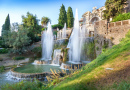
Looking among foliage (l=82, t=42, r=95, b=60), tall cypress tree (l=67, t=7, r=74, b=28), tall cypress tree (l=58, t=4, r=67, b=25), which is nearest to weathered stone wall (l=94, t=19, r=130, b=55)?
foliage (l=82, t=42, r=95, b=60)

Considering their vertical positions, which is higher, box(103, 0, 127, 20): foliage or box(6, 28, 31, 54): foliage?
box(103, 0, 127, 20): foliage

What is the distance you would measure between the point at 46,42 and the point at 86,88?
18248mm

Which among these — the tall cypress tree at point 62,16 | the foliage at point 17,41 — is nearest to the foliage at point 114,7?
the foliage at point 17,41

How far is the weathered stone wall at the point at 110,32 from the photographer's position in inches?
438

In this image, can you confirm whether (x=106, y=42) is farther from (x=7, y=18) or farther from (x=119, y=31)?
(x=7, y=18)

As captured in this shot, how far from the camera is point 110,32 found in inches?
473

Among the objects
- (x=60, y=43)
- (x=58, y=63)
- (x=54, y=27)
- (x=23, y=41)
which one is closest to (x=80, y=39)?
(x=58, y=63)

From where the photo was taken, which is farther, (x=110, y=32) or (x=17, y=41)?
(x=17, y=41)

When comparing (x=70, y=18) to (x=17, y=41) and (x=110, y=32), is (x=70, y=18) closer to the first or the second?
(x=17, y=41)

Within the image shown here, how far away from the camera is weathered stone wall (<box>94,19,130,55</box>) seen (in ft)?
36.5

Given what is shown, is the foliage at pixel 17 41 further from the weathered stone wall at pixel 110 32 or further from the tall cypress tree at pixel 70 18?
the tall cypress tree at pixel 70 18

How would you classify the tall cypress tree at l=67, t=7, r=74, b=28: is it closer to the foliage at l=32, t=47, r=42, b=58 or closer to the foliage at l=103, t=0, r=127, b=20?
the foliage at l=32, t=47, r=42, b=58

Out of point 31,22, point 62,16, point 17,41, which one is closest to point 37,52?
point 17,41

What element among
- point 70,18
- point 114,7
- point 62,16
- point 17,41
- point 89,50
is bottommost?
point 89,50
